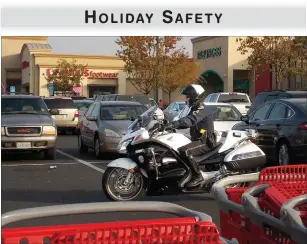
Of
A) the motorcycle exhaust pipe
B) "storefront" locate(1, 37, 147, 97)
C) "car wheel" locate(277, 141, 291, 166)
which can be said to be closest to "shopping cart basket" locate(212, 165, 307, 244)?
the motorcycle exhaust pipe

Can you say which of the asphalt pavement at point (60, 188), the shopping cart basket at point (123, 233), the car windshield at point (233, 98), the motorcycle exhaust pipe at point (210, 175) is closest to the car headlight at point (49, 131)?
the asphalt pavement at point (60, 188)

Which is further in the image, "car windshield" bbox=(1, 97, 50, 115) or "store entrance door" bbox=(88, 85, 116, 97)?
"store entrance door" bbox=(88, 85, 116, 97)

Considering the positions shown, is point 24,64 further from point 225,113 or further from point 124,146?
point 124,146

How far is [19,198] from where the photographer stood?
908 cm

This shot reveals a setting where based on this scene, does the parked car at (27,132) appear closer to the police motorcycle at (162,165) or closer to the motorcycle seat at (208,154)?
→ the police motorcycle at (162,165)

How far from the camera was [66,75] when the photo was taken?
5444 centimetres

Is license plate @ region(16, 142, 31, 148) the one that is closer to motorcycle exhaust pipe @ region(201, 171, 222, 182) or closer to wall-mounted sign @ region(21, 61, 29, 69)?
motorcycle exhaust pipe @ region(201, 171, 222, 182)

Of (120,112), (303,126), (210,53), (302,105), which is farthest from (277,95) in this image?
(210,53)

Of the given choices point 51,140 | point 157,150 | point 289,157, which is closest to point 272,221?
point 157,150

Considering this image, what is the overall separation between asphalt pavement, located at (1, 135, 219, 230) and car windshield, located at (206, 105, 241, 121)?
3.14m

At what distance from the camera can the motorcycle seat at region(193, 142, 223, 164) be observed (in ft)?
27.9

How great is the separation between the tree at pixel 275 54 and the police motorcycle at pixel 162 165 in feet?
87.8

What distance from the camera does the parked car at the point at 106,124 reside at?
46.6 ft

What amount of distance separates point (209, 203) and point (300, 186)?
454 centimetres
